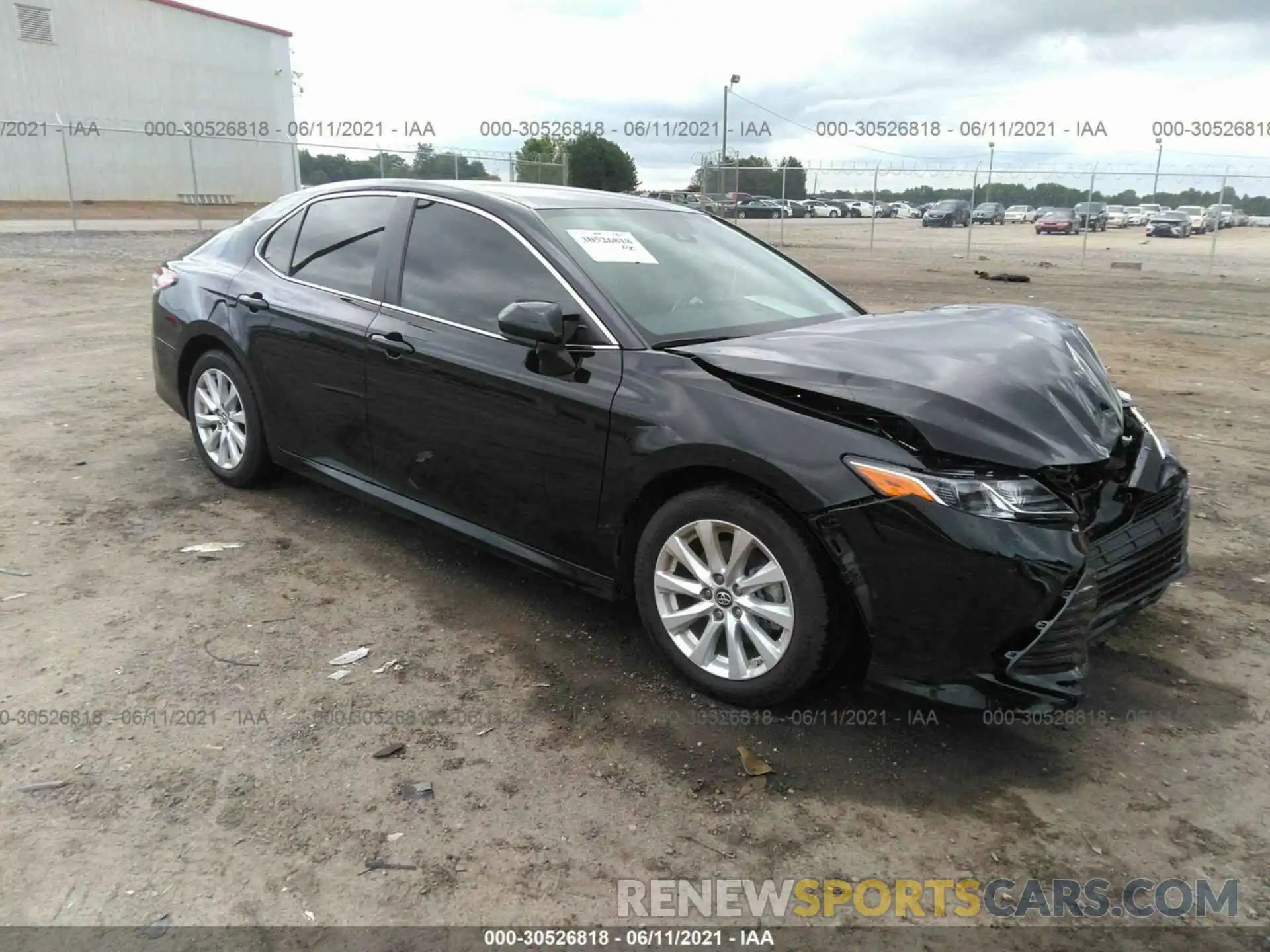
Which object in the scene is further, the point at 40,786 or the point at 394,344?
the point at 394,344

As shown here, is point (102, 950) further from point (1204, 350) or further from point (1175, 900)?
point (1204, 350)

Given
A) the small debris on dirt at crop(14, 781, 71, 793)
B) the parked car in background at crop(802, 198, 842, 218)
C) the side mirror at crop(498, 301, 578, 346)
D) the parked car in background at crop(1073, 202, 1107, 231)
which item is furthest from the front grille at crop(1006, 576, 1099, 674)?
the parked car in background at crop(1073, 202, 1107, 231)

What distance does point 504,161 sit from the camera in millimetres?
28094

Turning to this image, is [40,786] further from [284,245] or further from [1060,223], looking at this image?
[1060,223]

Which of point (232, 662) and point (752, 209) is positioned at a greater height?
point (752, 209)

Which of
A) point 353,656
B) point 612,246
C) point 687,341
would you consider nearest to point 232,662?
point 353,656

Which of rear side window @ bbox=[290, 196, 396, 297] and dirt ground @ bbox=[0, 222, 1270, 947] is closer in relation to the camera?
dirt ground @ bbox=[0, 222, 1270, 947]

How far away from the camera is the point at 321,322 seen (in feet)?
14.4

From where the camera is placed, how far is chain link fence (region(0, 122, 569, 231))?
26.9 m

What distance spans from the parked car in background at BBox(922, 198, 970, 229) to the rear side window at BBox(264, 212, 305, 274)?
3657 cm

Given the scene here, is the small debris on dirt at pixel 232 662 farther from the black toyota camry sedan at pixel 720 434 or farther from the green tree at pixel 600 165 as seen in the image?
the green tree at pixel 600 165

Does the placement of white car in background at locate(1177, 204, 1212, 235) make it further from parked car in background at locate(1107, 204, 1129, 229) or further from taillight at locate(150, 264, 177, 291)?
taillight at locate(150, 264, 177, 291)

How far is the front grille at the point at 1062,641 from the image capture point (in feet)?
9.04

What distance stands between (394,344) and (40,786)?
207cm
